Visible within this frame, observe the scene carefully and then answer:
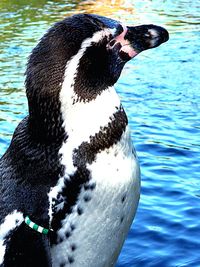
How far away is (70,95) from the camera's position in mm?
3223

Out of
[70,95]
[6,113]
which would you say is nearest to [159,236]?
[70,95]

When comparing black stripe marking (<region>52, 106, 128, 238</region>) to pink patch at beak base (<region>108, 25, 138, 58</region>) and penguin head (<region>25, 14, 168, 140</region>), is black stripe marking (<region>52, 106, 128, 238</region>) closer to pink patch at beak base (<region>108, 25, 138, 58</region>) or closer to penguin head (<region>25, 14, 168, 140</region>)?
penguin head (<region>25, 14, 168, 140</region>)

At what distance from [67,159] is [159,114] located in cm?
427

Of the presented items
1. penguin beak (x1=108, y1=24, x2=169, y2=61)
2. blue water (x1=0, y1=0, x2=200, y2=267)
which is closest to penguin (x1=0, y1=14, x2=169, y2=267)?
penguin beak (x1=108, y1=24, x2=169, y2=61)

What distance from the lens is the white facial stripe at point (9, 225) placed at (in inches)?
126

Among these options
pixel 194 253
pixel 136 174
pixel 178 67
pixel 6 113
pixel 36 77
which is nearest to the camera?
pixel 36 77

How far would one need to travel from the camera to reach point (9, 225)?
3.21m

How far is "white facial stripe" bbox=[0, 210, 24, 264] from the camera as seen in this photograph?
3.20 m

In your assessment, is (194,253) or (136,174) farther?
(194,253)

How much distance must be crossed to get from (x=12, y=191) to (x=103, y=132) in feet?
1.54

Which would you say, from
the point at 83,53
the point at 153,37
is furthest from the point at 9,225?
the point at 153,37

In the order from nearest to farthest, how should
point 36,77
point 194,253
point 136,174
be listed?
point 36,77
point 136,174
point 194,253

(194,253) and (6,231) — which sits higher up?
(6,231)

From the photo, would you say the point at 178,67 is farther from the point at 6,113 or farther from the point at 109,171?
the point at 109,171
